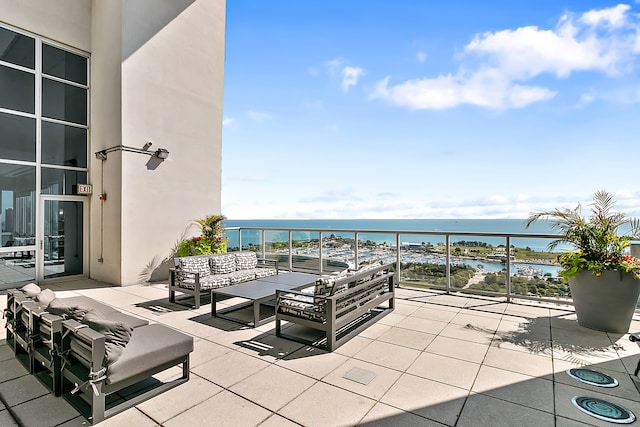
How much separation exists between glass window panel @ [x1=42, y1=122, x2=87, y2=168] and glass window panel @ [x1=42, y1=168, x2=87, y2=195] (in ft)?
0.65

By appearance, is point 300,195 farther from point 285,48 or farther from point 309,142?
point 285,48

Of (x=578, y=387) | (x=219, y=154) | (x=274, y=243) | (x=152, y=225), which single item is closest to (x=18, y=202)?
(x=152, y=225)

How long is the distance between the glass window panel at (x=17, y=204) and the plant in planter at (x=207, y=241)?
10.2 feet

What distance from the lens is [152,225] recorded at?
24.3 feet

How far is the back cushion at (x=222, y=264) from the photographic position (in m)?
5.93

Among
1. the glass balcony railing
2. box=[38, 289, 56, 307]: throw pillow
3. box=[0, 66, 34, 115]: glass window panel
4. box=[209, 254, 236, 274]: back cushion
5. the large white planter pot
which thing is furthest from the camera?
box=[0, 66, 34, 115]: glass window panel

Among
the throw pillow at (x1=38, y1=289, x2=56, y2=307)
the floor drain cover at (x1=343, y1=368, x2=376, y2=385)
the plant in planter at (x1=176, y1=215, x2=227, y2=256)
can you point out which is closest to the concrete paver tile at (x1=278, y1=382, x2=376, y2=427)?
the floor drain cover at (x1=343, y1=368, x2=376, y2=385)

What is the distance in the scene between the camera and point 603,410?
2346 millimetres

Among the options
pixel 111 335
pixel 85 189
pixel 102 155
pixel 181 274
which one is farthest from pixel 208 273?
pixel 85 189

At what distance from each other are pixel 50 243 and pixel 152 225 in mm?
2309

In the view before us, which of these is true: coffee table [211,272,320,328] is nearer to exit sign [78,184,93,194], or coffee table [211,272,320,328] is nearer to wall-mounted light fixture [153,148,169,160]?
wall-mounted light fixture [153,148,169,160]

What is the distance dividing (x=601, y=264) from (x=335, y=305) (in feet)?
11.4

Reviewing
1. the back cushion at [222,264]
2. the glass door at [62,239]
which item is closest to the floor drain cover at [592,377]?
the back cushion at [222,264]

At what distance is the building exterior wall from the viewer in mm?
6914
